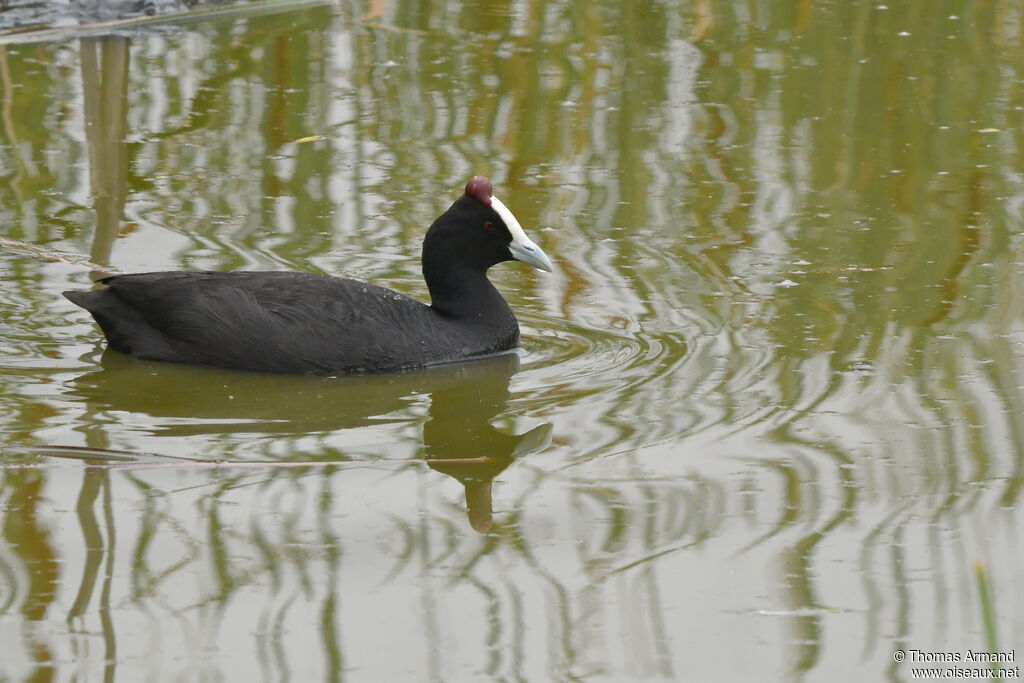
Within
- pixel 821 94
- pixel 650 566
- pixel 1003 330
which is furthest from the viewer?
pixel 821 94

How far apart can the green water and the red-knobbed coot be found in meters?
0.08

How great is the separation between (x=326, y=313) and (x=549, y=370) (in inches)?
29.4

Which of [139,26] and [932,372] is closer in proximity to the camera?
[932,372]

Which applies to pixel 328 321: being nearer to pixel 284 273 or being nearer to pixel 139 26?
pixel 284 273

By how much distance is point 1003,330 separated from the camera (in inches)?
221

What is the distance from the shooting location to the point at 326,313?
5504 millimetres

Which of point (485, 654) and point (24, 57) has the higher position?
point (24, 57)

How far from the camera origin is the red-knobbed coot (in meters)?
5.49

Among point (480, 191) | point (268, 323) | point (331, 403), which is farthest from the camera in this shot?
point (480, 191)

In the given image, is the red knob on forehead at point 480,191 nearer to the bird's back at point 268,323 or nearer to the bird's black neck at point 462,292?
the bird's black neck at point 462,292

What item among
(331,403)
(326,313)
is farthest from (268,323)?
(331,403)

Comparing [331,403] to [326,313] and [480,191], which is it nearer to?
Result: [326,313]

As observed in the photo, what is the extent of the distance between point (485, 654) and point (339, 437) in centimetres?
150

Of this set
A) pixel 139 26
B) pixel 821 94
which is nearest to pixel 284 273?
pixel 821 94
